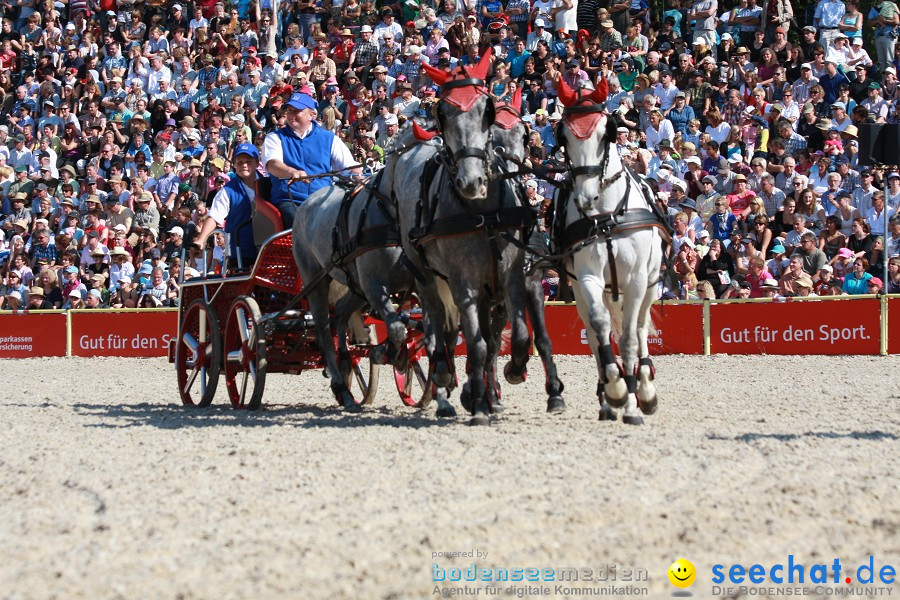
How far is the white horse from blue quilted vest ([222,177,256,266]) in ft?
10.9

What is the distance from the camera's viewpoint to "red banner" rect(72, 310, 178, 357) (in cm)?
1695

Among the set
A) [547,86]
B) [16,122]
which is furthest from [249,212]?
[16,122]

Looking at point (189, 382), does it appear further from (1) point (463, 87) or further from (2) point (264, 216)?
(1) point (463, 87)

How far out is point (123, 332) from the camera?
1725 centimetres

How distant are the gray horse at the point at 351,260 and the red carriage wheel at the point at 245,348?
0.45 m

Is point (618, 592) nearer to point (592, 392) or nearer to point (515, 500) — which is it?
point (515, 500)

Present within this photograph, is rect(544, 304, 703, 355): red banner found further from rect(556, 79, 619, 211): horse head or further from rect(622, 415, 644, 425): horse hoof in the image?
rect(556, 79, 619, 211): horse head

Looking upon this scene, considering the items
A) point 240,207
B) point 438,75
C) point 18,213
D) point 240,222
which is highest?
point 18,213

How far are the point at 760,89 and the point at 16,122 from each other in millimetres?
13194

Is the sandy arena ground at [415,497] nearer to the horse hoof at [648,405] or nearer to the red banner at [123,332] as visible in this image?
the horse hoof at [648,405]

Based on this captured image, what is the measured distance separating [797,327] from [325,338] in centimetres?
670

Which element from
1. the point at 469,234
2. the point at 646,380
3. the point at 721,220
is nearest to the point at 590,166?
the point at 469,234

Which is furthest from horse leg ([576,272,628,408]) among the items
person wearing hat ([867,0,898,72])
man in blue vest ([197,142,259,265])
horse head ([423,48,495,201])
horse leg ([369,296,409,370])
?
person wearing hat ([867,0,898,72])

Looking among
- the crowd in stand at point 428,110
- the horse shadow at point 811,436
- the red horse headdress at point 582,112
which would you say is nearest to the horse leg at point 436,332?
the red horse headdress at point 582,112
